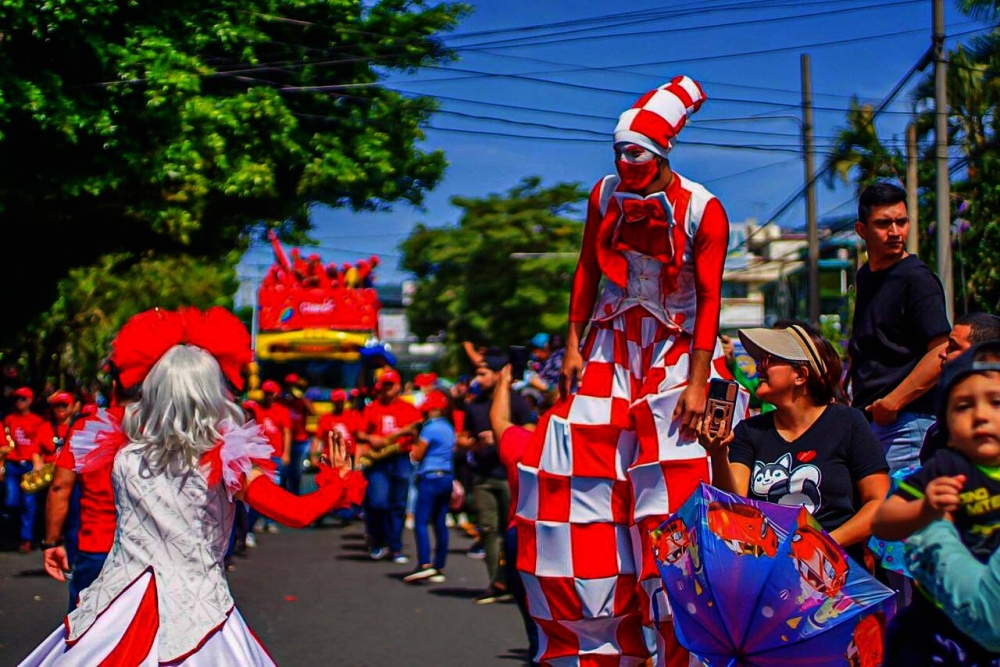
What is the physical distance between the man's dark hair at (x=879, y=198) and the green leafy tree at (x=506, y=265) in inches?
1522

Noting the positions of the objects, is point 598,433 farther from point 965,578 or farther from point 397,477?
point 397,477

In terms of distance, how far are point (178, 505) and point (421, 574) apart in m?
7.32

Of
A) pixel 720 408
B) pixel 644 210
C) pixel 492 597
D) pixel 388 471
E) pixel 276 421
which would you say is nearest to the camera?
pixel 720 408

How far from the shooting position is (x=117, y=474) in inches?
160

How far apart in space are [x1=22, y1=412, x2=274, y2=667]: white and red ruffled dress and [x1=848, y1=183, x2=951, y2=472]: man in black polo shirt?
2.43m

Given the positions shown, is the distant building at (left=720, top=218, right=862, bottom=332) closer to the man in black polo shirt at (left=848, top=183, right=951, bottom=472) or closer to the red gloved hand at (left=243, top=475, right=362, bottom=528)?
the man in black polo shirt at (left=848, top=183, right=951, bottom=472)

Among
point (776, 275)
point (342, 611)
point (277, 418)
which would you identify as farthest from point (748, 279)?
point (342, 611)

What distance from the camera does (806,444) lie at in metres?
4.30

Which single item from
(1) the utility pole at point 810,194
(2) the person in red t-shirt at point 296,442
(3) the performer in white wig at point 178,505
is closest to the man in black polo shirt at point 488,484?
(3) the performer in white wig at point 178,505

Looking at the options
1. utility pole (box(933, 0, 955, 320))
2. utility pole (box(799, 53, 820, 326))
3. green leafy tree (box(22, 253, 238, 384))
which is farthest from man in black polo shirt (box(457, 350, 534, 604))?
green leafy tree (box(22, 253, 238, 384))

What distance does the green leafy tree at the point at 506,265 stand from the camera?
147ft

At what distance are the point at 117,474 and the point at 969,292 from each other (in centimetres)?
1790

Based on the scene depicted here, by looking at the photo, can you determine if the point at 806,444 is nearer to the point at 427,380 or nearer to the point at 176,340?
the point at 176,340

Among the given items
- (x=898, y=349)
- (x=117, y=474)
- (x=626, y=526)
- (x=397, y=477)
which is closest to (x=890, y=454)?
(x=898, y=349)
